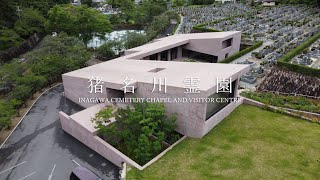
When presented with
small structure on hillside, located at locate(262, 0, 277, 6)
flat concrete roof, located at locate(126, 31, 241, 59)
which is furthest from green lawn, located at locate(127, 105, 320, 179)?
small structure on hillside, located at locate(262, 0, 277, 6)

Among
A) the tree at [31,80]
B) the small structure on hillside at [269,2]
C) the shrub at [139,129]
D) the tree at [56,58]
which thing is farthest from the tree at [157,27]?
the small structure on hillside at [269,2]

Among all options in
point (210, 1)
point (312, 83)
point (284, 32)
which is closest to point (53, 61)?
point (312, 83)

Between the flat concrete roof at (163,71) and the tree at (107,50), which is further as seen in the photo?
the tree at (107,50)

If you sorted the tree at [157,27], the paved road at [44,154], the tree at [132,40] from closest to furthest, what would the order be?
1. the paved road at [44,154]
2. the tree at [132,40]
3. the tree at [157,27]

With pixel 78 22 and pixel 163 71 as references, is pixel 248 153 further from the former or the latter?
pixel 78 22

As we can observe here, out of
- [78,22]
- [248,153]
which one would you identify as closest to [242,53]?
[248,153]

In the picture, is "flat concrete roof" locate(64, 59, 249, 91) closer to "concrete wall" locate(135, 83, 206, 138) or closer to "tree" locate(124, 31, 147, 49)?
"concrete wall" locate(135, 83, 206, 138)

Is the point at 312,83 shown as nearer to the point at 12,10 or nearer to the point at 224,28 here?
the point at 224,28

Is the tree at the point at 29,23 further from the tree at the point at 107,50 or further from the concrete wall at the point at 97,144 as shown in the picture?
the concrete wall at the point at 97,144
